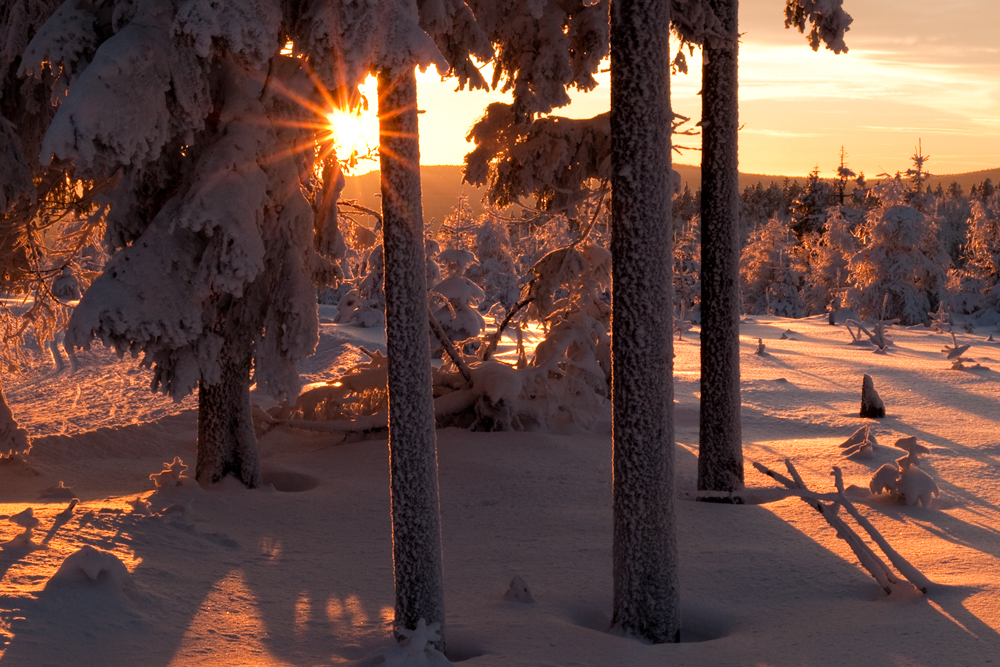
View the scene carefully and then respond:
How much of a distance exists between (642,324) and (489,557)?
10.4ft

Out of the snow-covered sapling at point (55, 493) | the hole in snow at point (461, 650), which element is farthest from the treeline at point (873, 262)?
the hole in snow at point (461, 650)

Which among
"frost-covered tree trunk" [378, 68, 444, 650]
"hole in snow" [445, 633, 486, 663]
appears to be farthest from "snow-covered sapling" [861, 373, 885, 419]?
"frost-covered tree trunk" [378, 68, 444, 650]

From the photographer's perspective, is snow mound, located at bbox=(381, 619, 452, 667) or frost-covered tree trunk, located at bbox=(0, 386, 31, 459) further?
frost-covered tree trunk, located at bbox=(0, 386, 31, 459)

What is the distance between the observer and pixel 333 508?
8.98m

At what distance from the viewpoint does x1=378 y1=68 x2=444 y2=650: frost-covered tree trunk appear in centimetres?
483

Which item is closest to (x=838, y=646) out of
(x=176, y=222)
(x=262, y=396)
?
(x=176, y=222)

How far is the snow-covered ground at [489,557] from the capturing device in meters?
5.03

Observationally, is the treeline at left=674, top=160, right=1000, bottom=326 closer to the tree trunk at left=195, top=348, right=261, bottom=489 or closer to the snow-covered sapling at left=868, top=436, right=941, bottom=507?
the snow-covered sapling at left=868, top=436, right=941, bottom=507

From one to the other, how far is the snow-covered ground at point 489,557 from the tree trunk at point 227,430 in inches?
18.6

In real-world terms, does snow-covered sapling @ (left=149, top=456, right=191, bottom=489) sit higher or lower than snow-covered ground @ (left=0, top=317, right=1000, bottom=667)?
higher

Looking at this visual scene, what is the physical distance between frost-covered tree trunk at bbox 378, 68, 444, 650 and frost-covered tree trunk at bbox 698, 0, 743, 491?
4.57 metres

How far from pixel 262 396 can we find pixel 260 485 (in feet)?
29.7

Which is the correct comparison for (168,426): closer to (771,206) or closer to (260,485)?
(260,485)

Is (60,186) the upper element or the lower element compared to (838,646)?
upper
